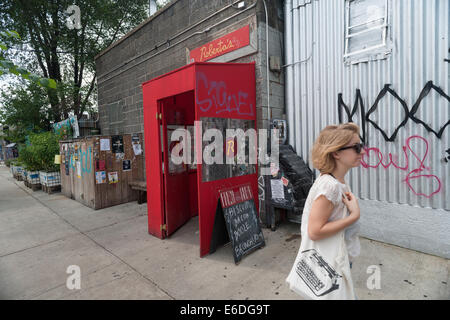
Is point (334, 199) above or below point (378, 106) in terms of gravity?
below

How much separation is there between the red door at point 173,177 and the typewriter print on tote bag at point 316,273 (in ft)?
9.75

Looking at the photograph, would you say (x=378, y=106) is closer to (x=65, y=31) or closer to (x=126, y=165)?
(x=126, y=165)

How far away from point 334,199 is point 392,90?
2.79 m

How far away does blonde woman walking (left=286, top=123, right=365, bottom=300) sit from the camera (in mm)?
1471

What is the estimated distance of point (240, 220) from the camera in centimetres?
350

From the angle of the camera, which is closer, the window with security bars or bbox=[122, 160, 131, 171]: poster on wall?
the window with security bars

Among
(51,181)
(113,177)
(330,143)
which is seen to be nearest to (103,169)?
(113,177)

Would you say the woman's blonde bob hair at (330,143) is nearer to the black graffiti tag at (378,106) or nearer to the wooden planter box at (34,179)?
the black graffiti tag at (378,106)

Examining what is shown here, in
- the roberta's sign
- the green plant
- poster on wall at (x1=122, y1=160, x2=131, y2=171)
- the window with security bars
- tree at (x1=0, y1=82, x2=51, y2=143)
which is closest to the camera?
→ the window with security bars

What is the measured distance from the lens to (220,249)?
3660 millimetres

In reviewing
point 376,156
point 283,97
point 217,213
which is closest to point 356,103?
point 376,156

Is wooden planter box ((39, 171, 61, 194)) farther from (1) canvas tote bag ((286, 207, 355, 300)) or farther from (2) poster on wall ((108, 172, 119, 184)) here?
(1) canvas tote bag ((286, 207, 355, 300))

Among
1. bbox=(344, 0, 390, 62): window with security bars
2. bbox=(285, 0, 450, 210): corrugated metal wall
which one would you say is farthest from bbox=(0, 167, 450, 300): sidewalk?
bbox=(344, 0, 390, 62): window with security bars

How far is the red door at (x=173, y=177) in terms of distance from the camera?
4.17 metres
